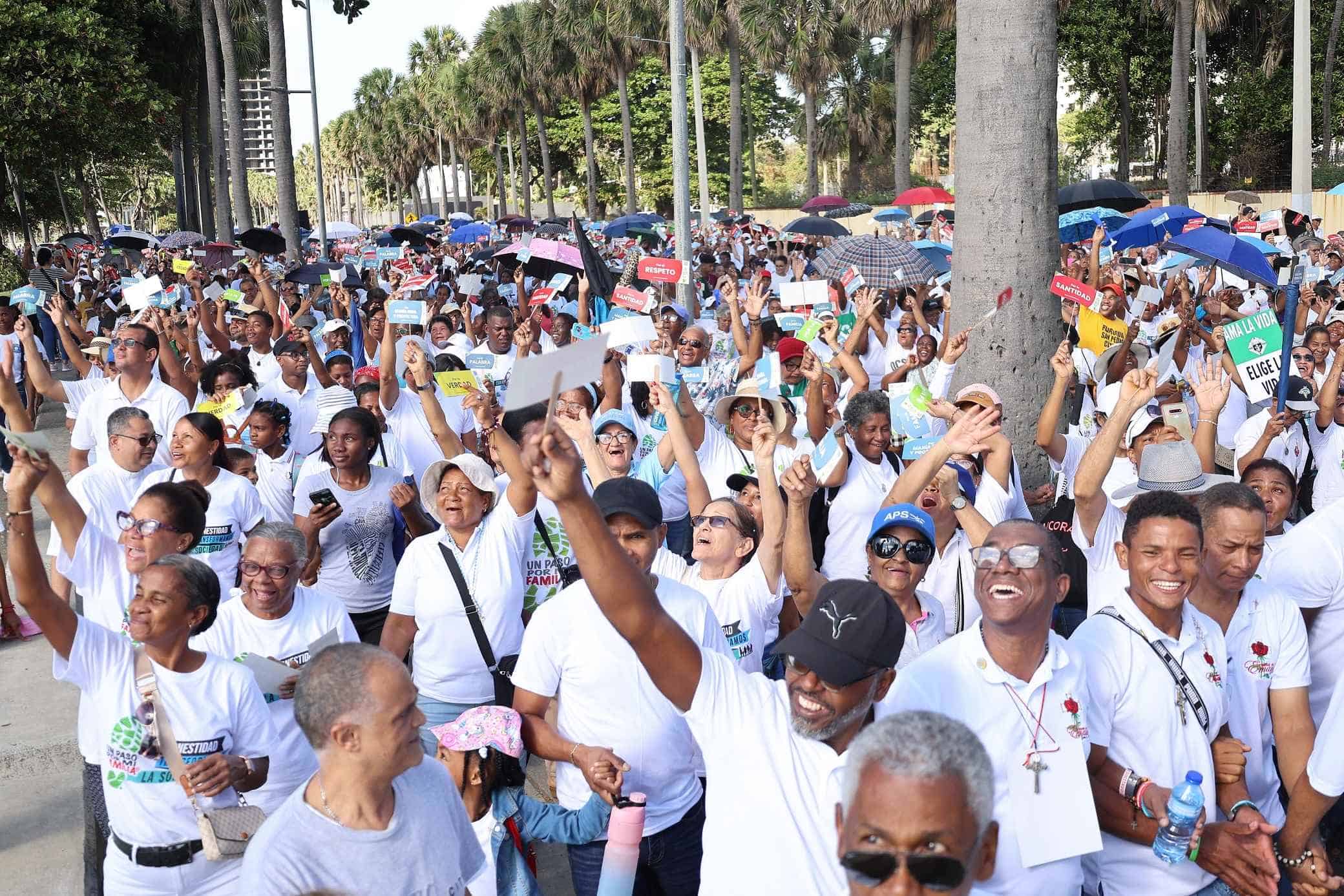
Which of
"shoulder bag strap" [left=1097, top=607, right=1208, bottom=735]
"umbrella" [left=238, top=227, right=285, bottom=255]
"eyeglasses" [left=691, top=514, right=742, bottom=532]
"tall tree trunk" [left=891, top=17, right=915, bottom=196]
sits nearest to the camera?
"shoulder bag strap" [left=1097, top=607, right=1208, bottom=735]

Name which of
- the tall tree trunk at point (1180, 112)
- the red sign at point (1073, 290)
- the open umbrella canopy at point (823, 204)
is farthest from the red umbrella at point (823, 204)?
the red sign at point (1073, 290)

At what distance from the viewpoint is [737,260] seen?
2577cm

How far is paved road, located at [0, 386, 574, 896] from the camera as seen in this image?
5.32m

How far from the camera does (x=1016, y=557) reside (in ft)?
11.2

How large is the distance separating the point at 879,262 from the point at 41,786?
26.2ft

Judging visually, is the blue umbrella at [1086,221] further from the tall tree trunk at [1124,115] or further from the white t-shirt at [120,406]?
the tall tree trunk at [1124,115]

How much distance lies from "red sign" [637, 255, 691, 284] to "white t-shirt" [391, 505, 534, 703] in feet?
21.6

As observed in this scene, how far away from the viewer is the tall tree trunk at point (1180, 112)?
90.8ft

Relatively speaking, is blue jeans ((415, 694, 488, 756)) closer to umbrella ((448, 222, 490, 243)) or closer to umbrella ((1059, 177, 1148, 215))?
umbrella ((1059, 177, 1148, 215))

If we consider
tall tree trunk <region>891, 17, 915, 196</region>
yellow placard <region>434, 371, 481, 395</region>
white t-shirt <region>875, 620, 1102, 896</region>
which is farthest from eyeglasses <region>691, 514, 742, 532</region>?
tall tree trunk <region>891, 17, 915, 196</region>

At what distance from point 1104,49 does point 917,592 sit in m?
41.6

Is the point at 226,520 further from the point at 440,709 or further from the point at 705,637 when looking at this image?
the point at 705,637

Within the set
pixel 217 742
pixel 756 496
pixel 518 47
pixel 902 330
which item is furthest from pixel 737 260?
pixel 518 47

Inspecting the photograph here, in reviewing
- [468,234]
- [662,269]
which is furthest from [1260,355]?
[468,234]
